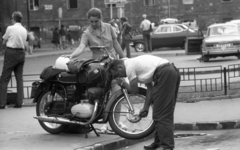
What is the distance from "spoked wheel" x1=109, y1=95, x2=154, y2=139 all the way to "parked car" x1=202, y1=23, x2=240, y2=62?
17.9 metres

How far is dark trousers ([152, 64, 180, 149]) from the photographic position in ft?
26.1

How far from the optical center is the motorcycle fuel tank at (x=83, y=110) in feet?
29.6

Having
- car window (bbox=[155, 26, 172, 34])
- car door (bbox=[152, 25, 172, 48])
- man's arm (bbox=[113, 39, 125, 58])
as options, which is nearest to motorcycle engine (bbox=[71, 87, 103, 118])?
man's arm (bbox=[113, 39, 125, 58])

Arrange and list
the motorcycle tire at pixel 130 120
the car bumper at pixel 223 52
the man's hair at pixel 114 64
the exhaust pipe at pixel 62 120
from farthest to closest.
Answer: the car bumper at pixel 223 52, the exhaust pipe at pixel 62 120, the motorcycle tire at pixel 130 120, the man's hair at pixel 114 64

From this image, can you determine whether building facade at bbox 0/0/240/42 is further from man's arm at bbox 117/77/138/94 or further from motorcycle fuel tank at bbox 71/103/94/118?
man's arm at bbox 117/77/138/94

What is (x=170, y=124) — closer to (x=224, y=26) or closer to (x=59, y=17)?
(x=224, y=26)

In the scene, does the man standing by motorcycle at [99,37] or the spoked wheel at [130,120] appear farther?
the man standing by motorcycle at [99,37]

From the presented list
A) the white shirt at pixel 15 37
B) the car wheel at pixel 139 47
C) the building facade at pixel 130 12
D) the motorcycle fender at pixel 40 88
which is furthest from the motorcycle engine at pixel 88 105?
the building facade at pixel 130 12

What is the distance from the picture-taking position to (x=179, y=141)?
934 cm

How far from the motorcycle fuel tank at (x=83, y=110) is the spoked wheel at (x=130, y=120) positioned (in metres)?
0.37

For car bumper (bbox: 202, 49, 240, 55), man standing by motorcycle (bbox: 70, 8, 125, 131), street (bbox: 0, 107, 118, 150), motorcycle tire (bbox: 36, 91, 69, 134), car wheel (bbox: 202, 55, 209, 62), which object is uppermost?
man standing by motorcycle (bbox: 70, 8, 125, 131)

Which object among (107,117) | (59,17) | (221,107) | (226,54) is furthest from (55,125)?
(59,17)

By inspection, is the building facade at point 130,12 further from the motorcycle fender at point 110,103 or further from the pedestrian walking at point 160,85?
the pedestrian walking at point 160,85

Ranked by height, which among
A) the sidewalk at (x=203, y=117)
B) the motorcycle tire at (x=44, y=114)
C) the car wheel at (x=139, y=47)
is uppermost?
the motorcycle tire at (x=44, y=114)
